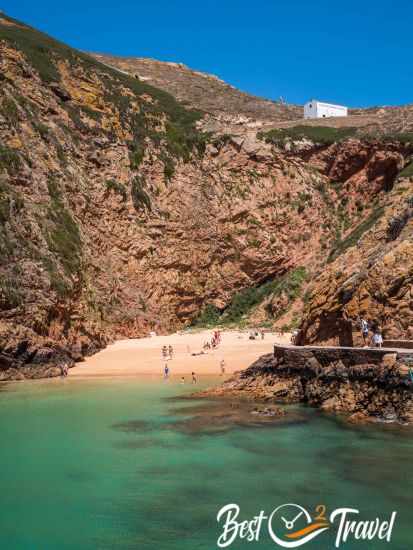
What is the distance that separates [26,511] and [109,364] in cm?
1743

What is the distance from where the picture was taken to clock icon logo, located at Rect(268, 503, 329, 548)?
305 inches

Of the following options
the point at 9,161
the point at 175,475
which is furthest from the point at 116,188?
the point at 175,475

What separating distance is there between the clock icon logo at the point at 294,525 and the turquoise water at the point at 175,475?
0.14 meters

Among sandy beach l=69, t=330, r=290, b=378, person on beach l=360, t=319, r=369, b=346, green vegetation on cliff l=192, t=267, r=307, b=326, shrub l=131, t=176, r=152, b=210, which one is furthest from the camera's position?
shrub l=131, t=176, r=152, b=210

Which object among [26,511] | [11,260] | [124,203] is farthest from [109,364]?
[26,511]

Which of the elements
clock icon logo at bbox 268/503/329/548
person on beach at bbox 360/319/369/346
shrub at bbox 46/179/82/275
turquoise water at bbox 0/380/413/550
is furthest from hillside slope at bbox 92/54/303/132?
clock icon logo at bbox 268/503/329/548

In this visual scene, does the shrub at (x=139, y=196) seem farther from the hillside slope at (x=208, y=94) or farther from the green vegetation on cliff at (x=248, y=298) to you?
the hillside slope at (x=208, y=94)

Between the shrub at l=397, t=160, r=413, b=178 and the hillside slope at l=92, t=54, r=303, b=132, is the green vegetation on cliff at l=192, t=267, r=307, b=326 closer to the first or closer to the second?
the shrub at l=397, t=160, r=413, b=178

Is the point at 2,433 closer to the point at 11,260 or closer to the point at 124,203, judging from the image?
the point at 11,260

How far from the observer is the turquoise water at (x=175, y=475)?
817 centimetres

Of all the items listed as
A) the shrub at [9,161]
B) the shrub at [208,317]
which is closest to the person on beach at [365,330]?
the shrub at [9,161]

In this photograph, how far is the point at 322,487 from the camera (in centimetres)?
959

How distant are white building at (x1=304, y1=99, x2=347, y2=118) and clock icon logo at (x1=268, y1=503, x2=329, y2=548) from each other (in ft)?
185

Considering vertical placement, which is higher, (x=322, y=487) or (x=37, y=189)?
(x=37, y=189)
